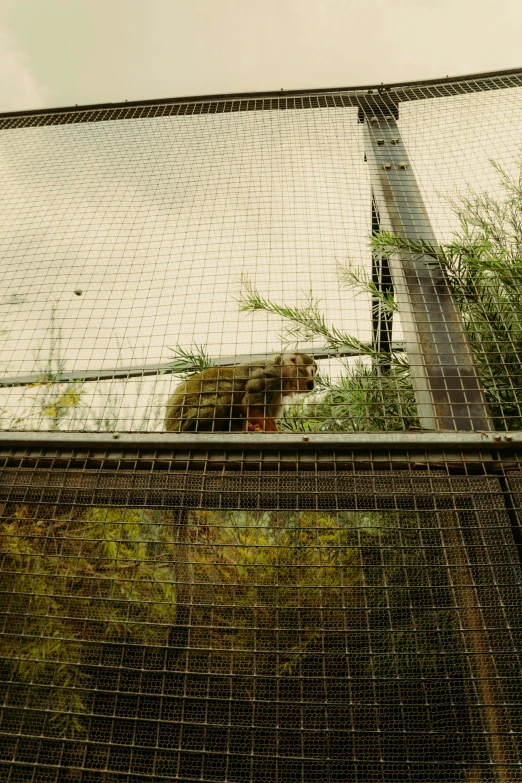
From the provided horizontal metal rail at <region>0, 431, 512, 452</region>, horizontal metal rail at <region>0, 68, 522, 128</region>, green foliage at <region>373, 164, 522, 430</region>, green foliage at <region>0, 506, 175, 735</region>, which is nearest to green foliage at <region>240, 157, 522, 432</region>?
green foliage at <region>373, 164, 522, 430</region>

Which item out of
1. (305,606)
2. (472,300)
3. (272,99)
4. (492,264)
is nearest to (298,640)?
(305,606)

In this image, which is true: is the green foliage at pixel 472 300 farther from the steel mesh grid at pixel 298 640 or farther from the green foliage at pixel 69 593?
the green foliage at pixel 69 593

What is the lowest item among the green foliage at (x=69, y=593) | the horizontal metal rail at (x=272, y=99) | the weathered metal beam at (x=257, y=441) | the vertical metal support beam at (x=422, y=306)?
the green foliage at (x=69, y=593)

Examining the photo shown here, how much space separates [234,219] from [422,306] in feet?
2.49

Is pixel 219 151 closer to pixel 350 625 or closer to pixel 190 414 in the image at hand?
pixel 190 414

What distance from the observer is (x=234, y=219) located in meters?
1.73

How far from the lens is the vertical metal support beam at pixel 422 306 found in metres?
1.25

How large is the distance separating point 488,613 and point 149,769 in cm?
82

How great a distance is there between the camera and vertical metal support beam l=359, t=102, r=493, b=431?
1.25 m

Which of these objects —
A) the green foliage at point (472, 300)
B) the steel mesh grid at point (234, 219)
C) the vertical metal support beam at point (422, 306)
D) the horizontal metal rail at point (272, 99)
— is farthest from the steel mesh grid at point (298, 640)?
the horizontal metal rail at point (272, 99)

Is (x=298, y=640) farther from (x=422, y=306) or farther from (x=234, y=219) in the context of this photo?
(x=234, y=219)

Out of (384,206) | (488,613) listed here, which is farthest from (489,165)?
(488,613)

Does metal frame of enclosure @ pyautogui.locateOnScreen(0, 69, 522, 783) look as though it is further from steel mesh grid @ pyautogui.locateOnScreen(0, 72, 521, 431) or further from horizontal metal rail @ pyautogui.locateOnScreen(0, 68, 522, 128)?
horizontal metal rail @ pyautogui.locateOnScreen(0, 68, 522, 128)

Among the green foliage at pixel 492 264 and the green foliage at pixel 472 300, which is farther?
the green foliage at pixel 492 264
